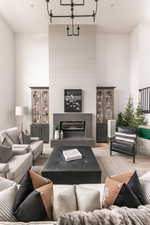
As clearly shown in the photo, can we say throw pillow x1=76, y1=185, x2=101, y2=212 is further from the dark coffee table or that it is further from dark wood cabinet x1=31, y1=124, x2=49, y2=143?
dark wood cabinet x1=31, y1=124, x2=49, y2=143

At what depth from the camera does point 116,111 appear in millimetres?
8242

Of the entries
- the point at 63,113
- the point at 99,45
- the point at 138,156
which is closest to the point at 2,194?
the point at 138,156

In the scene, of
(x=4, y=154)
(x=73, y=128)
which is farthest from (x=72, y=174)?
(x=73, y=128)

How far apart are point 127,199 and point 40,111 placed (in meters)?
6.69

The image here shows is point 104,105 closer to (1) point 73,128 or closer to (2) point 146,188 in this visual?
(1) point 73,128

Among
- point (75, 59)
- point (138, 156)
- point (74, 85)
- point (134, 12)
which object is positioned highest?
point (134, 12)

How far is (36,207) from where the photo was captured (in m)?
1.48

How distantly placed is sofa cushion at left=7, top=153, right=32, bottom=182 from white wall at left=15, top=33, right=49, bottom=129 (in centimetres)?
416

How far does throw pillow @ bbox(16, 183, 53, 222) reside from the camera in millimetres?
1469

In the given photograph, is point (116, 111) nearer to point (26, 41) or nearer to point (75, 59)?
point (75, 59)

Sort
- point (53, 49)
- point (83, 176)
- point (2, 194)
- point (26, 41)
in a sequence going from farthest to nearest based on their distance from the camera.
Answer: point (26, 41)
point (53, 49)
point (83, 176)
point (2, 194)

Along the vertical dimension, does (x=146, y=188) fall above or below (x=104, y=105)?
below

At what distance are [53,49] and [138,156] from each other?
4930 mm

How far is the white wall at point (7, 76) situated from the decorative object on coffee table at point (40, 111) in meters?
0.90
